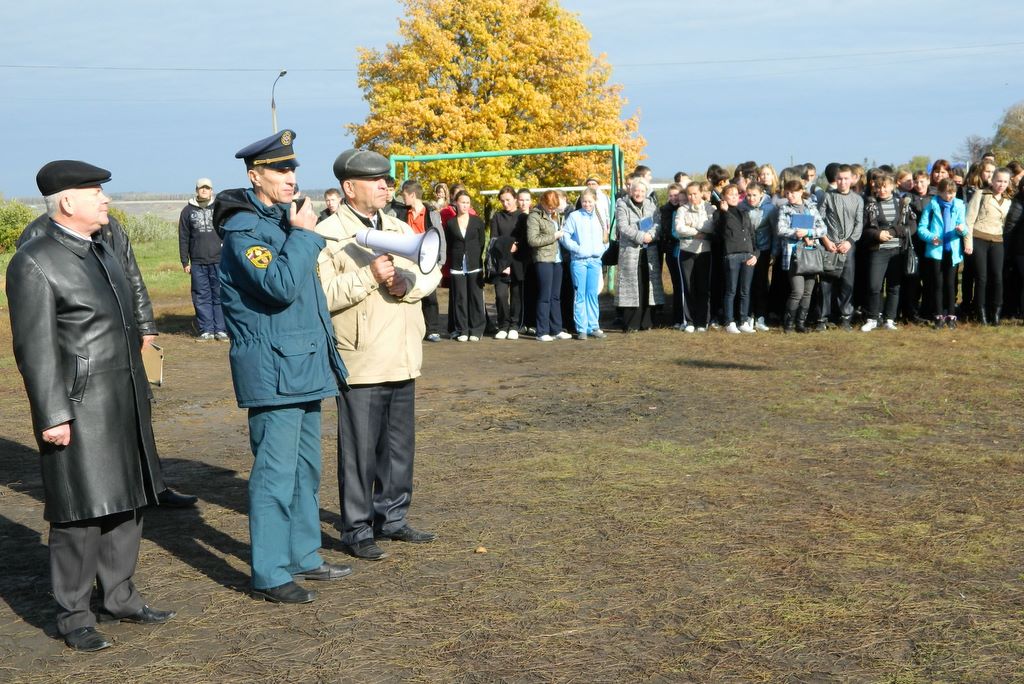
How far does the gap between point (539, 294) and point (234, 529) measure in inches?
333

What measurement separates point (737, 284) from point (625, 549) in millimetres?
9088

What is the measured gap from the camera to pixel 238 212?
15.8ft

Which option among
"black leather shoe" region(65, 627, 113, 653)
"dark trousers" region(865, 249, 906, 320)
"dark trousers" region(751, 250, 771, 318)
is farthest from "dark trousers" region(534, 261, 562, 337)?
"black leather shoe" region(65, 627, 113, 653)

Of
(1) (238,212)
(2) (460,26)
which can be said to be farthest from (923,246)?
(2) (460,26)

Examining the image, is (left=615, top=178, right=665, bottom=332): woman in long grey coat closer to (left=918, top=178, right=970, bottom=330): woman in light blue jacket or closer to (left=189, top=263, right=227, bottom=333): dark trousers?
(left=918, top=178, right=970, bottom=330): woman in light blue jacket

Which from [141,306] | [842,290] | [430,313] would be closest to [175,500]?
[141,306]

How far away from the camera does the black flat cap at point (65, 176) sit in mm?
4508

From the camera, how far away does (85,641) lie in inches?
180

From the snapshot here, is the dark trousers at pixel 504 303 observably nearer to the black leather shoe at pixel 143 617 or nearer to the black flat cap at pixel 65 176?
the black leather shoe at pixel 143 617

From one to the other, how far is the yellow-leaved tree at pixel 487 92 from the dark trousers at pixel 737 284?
24.7 m

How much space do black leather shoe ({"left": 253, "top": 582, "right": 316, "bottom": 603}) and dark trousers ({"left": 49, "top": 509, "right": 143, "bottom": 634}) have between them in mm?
561

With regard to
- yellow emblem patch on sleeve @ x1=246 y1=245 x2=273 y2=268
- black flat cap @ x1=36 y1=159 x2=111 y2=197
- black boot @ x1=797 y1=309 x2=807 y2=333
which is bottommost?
black boot @ x1=797 y1=309 x2=807 y2=333

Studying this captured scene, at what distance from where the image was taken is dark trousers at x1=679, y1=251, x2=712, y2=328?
14.3 metres

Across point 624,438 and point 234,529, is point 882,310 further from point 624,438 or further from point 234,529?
point 234,529
